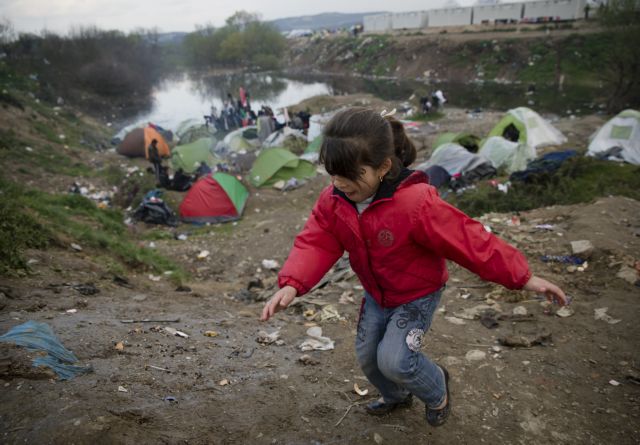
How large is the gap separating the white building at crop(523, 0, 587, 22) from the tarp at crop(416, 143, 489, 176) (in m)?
36.5

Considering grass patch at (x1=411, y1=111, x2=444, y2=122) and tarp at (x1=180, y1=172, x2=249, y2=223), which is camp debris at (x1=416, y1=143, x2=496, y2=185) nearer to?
tarp at (x1=180, y1=172, x2=249, y2=223)

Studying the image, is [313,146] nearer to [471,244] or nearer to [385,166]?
[385,166]

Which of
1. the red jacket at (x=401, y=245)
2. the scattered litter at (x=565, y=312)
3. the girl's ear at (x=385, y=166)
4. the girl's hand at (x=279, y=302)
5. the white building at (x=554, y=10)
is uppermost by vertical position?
the white building at (x=554, y=10)

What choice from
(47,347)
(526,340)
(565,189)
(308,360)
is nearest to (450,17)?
(565,189)

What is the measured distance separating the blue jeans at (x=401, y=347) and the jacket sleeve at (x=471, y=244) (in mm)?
324

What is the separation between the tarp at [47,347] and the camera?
2.11 metres

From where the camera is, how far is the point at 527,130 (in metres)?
11.6

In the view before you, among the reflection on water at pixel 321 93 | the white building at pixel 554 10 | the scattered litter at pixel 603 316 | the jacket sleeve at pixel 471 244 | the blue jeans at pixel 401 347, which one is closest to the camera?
the jacket sleeve at pixel 471 244

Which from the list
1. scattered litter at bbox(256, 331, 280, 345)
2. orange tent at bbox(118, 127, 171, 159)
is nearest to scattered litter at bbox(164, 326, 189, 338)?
scattered litter at bbox(256, 331, 280, 345)

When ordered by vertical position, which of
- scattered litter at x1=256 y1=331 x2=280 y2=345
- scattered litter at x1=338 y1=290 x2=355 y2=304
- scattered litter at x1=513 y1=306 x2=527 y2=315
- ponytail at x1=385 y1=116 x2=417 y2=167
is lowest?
scattered litter at x1=338 y1=290 x2=355 y2=304

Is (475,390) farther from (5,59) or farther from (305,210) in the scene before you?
(5,59)

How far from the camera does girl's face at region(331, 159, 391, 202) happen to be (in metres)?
1.70

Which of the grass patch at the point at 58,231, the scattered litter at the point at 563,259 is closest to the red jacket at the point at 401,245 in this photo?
the scattered litter at the point at 563,259

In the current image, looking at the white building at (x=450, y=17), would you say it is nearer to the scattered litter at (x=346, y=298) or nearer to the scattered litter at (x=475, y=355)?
the scattered litter at (x=346, y=298)
